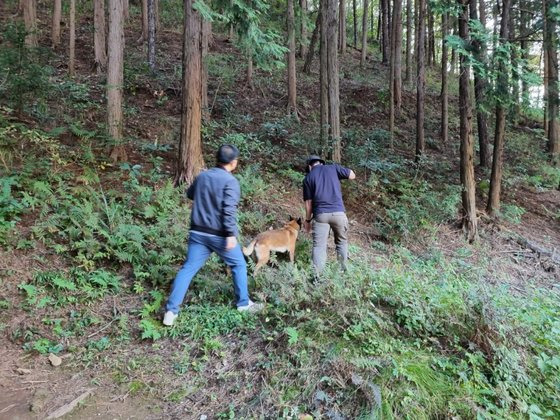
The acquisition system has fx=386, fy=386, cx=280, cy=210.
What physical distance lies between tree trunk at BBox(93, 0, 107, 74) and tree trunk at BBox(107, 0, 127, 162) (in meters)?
6.59

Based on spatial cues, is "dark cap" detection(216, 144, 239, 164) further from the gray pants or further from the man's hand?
the gray pants

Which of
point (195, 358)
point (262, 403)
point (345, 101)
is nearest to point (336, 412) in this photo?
point (262, 403)

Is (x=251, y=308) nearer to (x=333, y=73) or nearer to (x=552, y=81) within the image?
(x=333, y=73)

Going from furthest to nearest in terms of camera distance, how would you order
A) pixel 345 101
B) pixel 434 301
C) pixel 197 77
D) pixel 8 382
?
pixel 345 101, pixel 197 77, pixel 434 301, pixel 8 382

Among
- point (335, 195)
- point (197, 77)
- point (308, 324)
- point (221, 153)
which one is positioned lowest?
point (308, 324)

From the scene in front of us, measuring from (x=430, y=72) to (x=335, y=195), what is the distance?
29000mm

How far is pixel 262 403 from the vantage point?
3324mm

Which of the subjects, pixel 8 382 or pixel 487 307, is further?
pixel 487 307

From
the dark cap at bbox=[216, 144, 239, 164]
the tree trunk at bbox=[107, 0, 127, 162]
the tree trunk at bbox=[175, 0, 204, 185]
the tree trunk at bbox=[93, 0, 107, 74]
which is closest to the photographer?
the dark cap at bbox=[216, 144, 239, 164]

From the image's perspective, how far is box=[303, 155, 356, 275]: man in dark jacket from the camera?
5.62 meters

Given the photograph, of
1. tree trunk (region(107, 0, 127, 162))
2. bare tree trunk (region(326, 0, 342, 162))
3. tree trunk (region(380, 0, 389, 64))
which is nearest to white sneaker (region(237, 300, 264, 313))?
tree trunk (region(107, 0, 127, 162))

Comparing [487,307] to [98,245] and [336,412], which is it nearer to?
[336,412]

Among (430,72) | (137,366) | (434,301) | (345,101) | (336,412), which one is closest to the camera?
(336,412)

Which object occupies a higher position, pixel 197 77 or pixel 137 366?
pixel 197 77
